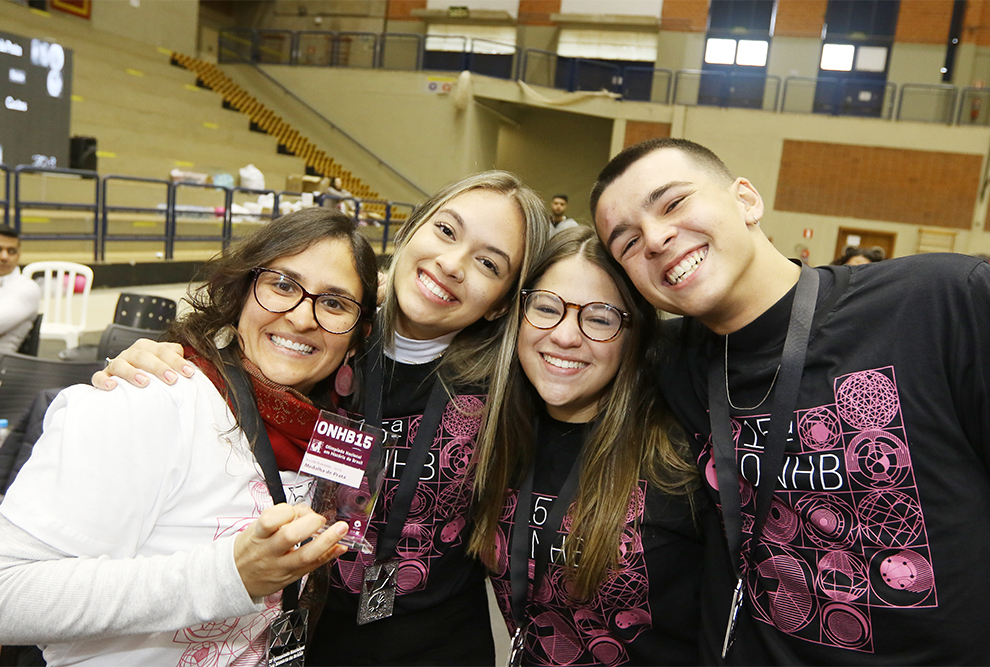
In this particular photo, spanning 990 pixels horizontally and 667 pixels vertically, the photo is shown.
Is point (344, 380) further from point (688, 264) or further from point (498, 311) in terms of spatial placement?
point (688, 264)

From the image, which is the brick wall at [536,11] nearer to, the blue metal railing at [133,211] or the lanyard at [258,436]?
the blue metal railing at [133,211]

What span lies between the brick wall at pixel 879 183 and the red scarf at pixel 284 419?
52.1 ft

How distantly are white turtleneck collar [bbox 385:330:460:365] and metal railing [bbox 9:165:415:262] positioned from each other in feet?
16.3

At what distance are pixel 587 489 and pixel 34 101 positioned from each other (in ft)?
30.6

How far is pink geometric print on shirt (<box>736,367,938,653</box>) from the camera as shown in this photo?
1312 millimetres

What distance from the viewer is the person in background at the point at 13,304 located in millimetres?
4164

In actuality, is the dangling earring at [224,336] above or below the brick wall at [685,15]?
below

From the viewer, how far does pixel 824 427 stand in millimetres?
1376

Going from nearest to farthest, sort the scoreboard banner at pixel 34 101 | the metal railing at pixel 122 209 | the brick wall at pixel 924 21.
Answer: the metal railing at pixel 122 209 → the scoreboard banner at pixel 34 101 → the brick wall at pixel 924 21

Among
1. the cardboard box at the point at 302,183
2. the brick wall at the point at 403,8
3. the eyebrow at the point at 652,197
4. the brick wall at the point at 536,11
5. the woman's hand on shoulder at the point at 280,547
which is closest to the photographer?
the woman's hand on shoulder at the point at 280,547

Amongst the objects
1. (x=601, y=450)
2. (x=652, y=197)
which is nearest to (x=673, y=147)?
(x=652, y=197)

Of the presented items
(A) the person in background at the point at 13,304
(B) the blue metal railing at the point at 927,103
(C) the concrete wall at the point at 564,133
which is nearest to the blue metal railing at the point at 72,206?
(A) the person in background at the point at 13,304

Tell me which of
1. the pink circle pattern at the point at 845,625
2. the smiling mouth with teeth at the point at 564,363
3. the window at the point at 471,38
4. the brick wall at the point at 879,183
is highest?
the window at the point at 471,38

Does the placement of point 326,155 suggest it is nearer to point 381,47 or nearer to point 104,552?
point 381,47
